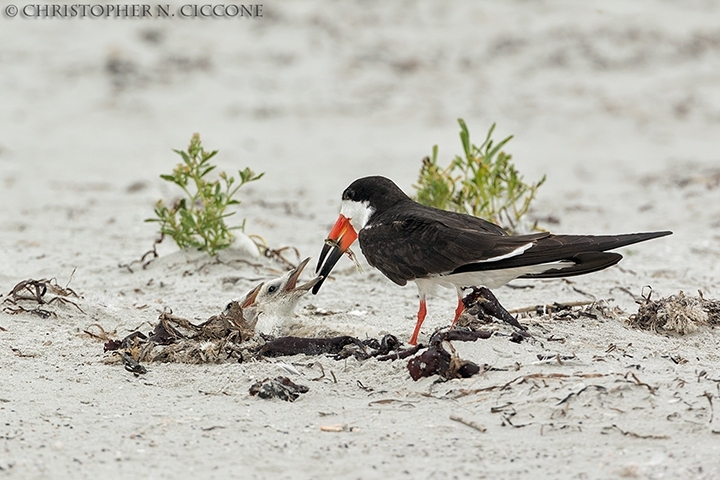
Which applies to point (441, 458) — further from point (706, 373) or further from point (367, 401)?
point (706, 373)

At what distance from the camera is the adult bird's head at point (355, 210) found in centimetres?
521

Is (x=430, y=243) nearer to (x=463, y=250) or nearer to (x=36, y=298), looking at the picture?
(x=463, y=250)

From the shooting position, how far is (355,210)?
5.29m

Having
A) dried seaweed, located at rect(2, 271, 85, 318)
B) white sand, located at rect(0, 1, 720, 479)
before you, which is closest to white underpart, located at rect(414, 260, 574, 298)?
white sand, located at rect(0, 1, 720, 479)

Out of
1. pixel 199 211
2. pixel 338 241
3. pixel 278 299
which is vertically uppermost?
pixel 199 211

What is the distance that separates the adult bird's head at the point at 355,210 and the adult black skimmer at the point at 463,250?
10cm

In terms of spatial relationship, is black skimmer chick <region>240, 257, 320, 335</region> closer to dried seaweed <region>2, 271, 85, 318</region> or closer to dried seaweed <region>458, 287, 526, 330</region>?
dried seaweed <region>458, 287, 526, 330</region>

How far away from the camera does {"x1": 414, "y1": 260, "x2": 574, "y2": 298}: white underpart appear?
14.3ft

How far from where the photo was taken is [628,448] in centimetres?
315

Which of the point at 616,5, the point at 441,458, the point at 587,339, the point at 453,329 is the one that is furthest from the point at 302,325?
the point at 616,5

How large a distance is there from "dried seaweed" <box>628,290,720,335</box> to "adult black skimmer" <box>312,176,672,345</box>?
1.41ft

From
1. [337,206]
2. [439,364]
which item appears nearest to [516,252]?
[439,364]

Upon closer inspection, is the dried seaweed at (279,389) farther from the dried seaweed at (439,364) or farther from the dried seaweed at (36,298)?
the dried seaweed at (36,298)

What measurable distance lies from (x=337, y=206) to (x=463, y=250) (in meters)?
4.17
